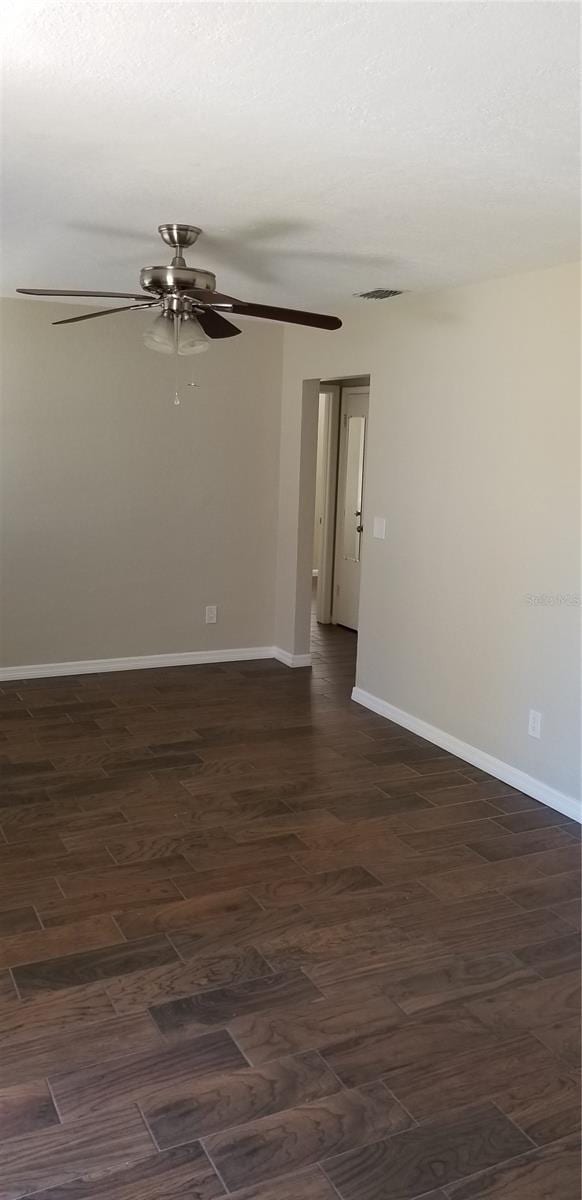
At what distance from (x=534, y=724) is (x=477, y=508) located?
107cm

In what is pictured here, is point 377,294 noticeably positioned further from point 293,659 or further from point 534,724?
point 293,659

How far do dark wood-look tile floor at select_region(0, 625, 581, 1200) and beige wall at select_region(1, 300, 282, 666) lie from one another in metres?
1.30

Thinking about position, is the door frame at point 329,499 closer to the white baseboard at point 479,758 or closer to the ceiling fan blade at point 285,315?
the white baseboard at point 479,758

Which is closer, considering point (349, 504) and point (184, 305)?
point (184, 305)

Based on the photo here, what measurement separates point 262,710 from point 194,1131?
329 centimetres

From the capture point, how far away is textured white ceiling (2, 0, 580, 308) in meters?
1.81

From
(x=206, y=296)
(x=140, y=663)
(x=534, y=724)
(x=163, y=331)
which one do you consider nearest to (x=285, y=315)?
(x=206, y=296)

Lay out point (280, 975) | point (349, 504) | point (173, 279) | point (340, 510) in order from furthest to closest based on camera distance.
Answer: point (340, 510)
point (349, 504)
point (173, 279)
point (280, 975)

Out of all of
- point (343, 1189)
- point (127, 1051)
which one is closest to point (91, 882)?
point (127, 1051)

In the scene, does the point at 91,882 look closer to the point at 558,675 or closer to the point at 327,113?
the point at 558,675

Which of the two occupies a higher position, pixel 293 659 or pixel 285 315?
pixel 285 315

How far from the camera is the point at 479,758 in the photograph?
4.55m

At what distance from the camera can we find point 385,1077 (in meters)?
2.34

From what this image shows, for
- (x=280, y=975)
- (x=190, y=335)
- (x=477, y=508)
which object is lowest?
(x=280, y=975)
